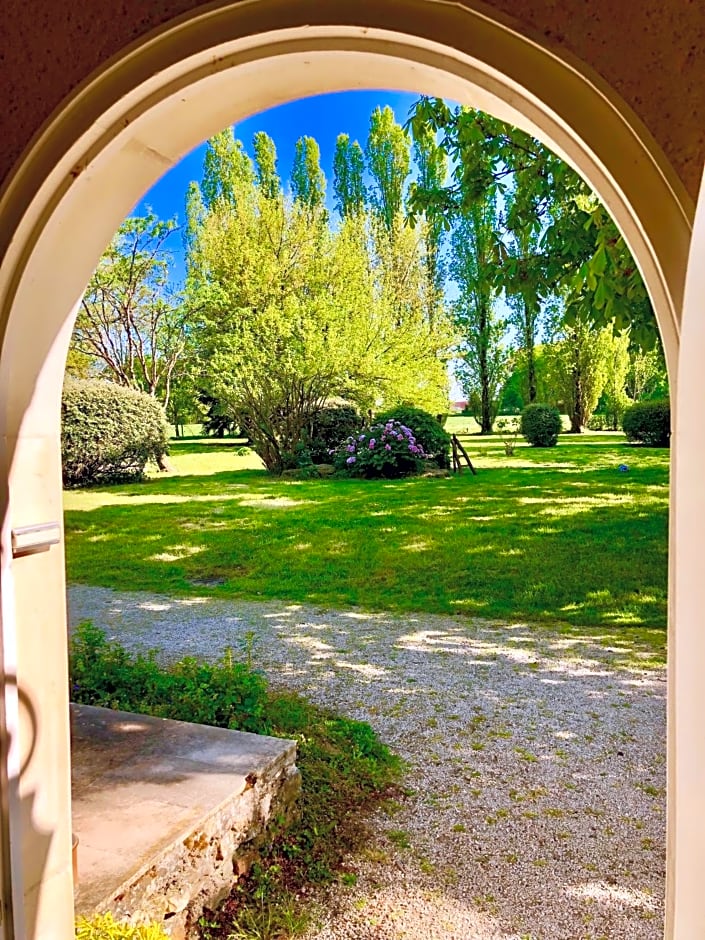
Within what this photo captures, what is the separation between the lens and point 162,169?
1204 mm

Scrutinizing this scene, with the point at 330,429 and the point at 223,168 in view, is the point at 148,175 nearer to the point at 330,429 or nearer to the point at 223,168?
the point at 330,429

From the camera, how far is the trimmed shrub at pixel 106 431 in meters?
8.94

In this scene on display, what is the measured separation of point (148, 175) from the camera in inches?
46.8

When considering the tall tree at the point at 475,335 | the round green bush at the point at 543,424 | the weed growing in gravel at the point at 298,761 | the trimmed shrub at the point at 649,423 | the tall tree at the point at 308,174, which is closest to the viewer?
the weed growing in gravel at the point at 298,761

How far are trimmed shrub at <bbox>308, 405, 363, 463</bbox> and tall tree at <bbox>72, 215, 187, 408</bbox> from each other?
8.60 ft

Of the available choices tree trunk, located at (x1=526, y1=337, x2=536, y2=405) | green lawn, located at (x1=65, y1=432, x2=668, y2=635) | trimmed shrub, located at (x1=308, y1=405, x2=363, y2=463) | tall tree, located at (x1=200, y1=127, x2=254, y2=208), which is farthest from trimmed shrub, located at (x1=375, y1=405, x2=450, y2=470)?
tall tree, located at (x1=200, y1=127, x2=254, y2=208)

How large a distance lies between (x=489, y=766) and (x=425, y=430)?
6.82m

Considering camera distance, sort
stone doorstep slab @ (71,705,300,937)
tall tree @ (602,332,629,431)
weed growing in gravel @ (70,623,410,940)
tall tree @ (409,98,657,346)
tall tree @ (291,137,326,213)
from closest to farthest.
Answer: stone doorstep slab @ (71,705,300,937) < weed growing in gravel @ (70,623,410,940) < tall tree @ (409,98,657,346) < tall tree @ (602,332,629,431) < tall tree @ (291,137,326,213)

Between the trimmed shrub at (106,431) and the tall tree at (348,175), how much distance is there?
536 cm

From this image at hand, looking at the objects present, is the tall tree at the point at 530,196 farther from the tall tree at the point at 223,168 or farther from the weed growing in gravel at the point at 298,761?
the tall tree at the point at 223,168

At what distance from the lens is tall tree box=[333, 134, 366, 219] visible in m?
12.6

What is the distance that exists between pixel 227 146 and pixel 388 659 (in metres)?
Result: 10.1

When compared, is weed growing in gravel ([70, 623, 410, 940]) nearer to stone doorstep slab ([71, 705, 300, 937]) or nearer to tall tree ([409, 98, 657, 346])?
stone doorstep slab ([71, 705, 300, 937])

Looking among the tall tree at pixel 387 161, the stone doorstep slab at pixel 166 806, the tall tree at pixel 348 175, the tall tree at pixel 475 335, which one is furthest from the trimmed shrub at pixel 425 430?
the stone doorstep slab at pixel 166 806
